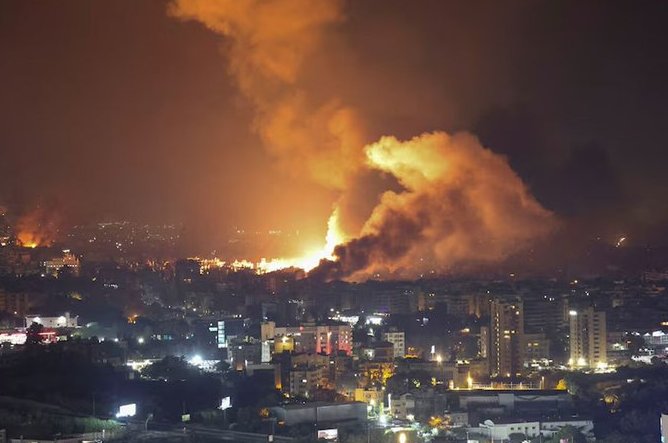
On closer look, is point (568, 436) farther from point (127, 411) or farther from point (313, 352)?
point (313, 352)

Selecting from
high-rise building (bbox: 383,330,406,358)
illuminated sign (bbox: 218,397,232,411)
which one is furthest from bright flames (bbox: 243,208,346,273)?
illuminated sign (bbox: 218,397,232,411)

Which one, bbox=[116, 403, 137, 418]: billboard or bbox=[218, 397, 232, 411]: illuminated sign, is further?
bbox=[218, 397, 232, 411]: illuminated sign

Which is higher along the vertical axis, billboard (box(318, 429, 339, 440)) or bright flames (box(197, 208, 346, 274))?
bright flames (box(197, 208, 346, 274))

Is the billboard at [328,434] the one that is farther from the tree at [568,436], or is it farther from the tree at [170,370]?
the tree at [170,370]

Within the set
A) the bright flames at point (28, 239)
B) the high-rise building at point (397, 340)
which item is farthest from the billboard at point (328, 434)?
the bright flames at point (28, 239)

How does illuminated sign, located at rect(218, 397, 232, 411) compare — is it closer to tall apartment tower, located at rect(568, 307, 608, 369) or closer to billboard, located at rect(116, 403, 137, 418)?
billboard, located at rect(116, 403, 137, 418)

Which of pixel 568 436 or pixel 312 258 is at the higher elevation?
pixel 312 258

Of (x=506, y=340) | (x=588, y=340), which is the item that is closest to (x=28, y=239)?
(x=506, y=340)
